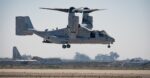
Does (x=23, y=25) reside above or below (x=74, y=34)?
above

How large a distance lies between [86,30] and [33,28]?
18059 mm

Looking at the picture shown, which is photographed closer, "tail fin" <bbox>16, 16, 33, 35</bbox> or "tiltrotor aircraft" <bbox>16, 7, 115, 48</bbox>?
"tiltrotor aircraft" <bbox>16, 7, 115, 48</bbox>

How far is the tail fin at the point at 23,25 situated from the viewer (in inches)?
4403

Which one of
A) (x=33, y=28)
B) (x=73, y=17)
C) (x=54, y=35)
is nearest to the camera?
(x=73, y=17)

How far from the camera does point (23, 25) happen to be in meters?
115

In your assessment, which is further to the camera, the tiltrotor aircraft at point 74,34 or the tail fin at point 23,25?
the tail fin at point 23,25

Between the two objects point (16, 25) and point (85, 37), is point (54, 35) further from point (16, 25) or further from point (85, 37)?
point (16, 25)

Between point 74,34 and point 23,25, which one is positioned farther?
point 23,25

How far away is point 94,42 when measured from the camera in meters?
99.2

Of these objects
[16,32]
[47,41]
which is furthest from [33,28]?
[47,41]

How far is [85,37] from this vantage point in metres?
99.6

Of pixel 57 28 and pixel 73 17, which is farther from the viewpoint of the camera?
pixel 57 28

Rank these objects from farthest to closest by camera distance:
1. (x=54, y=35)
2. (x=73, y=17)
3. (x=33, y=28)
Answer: (x=33, y=28)
(x=54, y=35)
(x=73, y=17)

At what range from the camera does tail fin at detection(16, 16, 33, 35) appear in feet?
367
